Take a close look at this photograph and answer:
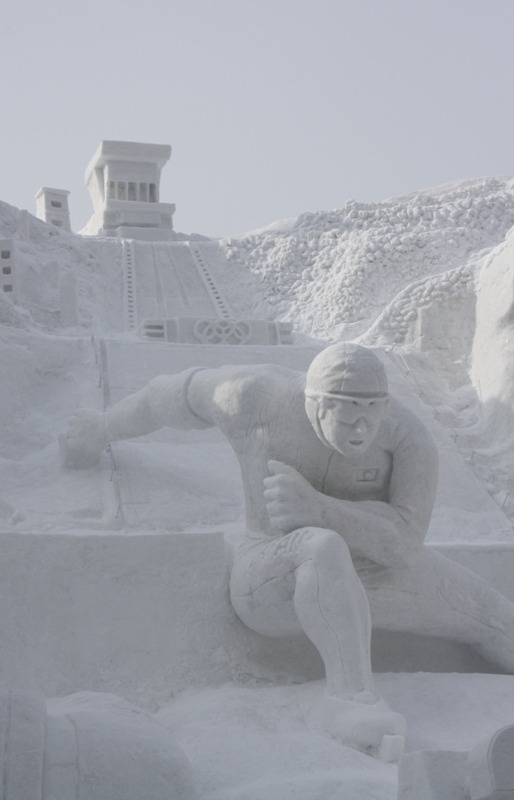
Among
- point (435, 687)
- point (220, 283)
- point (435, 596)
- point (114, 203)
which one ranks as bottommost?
point (435, 687)

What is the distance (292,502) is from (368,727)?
84 centimetres

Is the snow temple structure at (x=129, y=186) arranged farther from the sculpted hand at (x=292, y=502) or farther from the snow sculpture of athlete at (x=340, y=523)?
the sculpted hand at (x=292, y=502)

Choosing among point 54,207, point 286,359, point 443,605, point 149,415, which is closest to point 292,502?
point 443,605

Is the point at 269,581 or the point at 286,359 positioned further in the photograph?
the point at 286,359

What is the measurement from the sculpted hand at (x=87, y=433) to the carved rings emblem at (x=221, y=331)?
232 cm

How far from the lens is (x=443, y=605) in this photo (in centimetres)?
431

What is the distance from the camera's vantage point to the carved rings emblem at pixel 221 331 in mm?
7438

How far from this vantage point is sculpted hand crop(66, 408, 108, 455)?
508 cm

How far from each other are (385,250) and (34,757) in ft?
24.7

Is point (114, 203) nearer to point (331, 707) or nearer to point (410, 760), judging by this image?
point (331, 707)

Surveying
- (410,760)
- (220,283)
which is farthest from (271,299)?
(410,760)

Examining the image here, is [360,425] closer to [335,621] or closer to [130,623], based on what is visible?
[335,621]

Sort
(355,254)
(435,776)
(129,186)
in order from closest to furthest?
(435,776)
(355,254)
(129,186)

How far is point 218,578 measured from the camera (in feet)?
14.6
